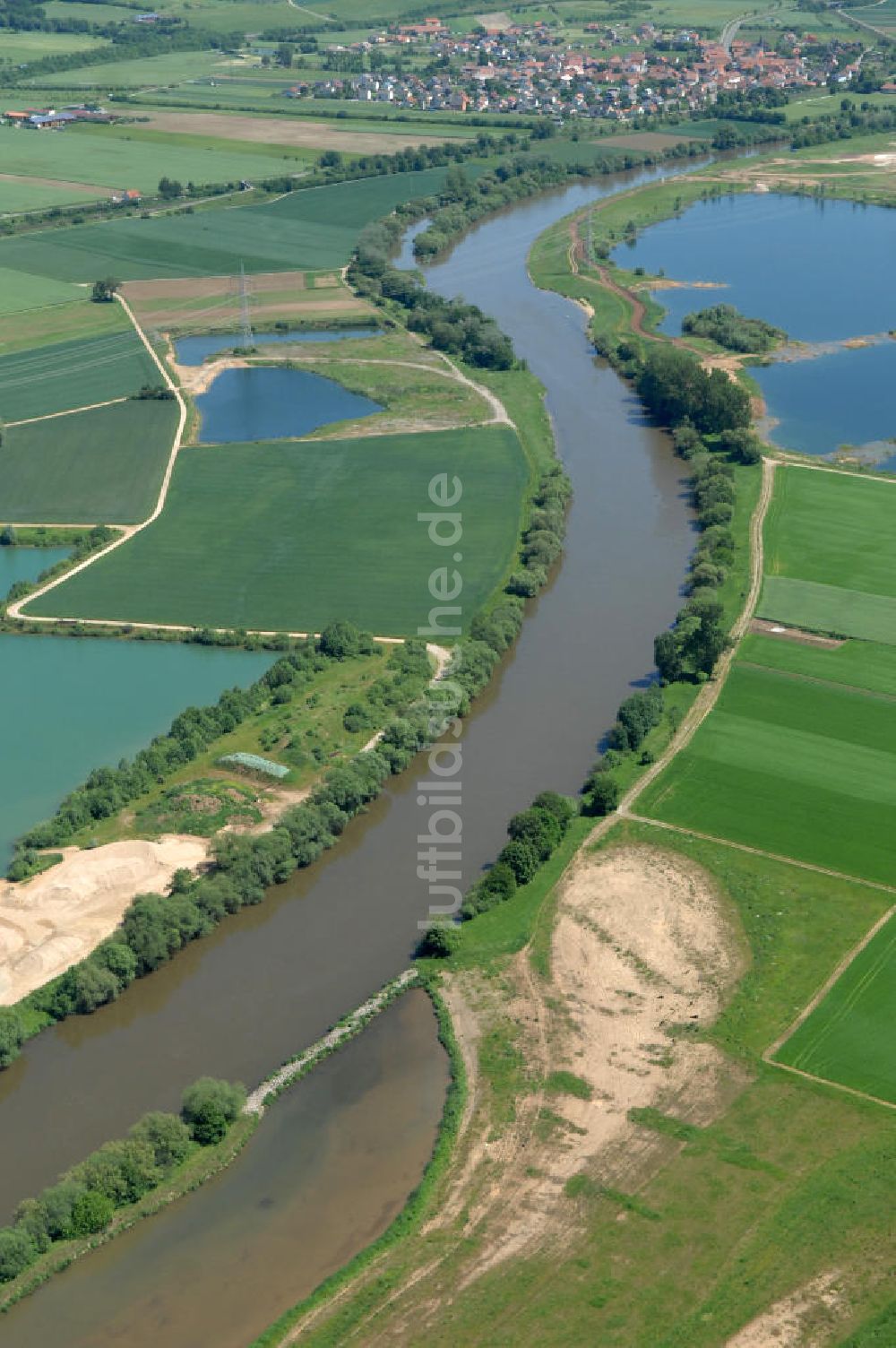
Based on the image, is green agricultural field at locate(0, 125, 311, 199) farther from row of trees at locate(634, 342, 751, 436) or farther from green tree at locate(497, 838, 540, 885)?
green tree at locate(497, 838, 540, 885)

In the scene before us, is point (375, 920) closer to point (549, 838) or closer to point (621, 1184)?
point (549, 838)

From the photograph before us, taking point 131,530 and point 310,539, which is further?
point 131,530

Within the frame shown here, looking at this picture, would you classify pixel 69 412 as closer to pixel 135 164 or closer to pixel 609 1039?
pixel 609 1039

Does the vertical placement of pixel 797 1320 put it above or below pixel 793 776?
below

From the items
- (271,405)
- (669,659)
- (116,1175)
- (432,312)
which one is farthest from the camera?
(432,312)

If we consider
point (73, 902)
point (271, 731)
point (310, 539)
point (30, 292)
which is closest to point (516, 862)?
point (271, 731)

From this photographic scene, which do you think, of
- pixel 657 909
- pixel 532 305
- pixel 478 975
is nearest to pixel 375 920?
pixel 478 975
